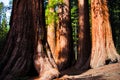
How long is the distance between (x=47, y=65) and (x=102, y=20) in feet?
23.1

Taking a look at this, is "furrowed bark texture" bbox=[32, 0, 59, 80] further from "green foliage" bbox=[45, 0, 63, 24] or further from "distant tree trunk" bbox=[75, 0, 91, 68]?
"green foliage" bbox=[45, 0, 63, 24]

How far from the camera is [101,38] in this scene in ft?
60.2

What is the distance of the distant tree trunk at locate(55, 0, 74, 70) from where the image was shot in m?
22.6

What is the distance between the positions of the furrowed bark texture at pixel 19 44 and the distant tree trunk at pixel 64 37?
30.8ft

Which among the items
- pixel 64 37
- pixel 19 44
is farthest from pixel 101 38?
pixel 19 44

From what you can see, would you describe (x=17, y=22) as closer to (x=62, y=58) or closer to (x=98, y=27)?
(x=98, y=27)

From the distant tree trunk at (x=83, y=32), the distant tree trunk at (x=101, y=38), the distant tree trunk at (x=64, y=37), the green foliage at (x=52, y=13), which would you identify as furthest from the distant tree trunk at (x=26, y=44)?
the distant tree trunk at (x=64, y=37)

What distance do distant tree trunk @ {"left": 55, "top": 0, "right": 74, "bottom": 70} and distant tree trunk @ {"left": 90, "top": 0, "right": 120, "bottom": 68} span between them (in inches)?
157

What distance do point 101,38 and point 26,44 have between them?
630cm

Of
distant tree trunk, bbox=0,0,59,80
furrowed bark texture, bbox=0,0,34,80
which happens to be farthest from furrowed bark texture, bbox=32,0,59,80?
furrowed bark texture, bbox=0,0,34,80

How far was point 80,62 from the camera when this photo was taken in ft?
69.4

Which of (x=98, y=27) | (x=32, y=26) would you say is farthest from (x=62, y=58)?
(x=32, y=26)

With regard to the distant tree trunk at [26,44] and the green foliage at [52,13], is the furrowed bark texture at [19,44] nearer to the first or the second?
the distant tree trunk at [26,44]

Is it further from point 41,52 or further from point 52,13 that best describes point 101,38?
point 41,52
